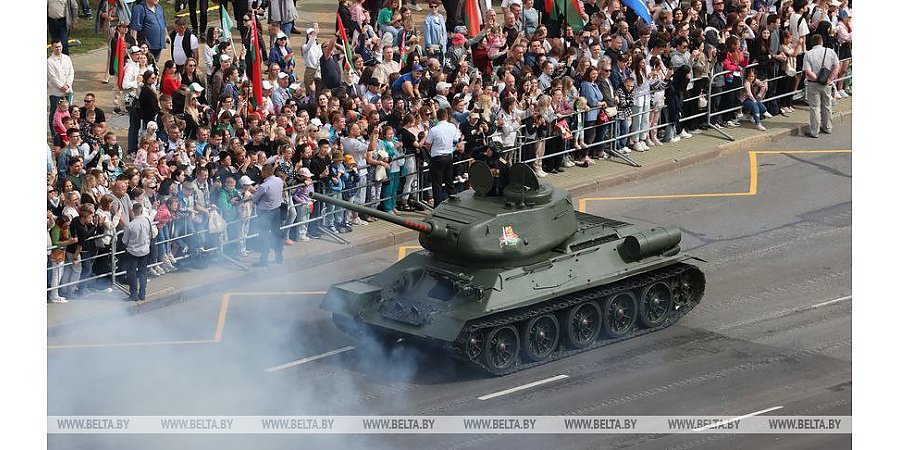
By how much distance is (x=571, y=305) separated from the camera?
28.1m

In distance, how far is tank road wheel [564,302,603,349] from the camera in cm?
2822

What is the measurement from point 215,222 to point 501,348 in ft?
22.8

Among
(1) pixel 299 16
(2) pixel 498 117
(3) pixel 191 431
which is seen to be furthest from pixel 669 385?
(1) pixel 299 16

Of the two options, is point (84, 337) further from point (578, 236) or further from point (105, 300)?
point (578, 236)

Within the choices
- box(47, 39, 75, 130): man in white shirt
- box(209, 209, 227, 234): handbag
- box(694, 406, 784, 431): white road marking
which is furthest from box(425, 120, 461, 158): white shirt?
box(694, 406, 784, 431): white road marking

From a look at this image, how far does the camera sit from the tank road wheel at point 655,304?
29219mm

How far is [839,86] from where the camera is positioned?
136ft

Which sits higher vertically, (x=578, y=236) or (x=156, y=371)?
(x=578, y=236)

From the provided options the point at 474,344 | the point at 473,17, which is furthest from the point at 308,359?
the point at 473,17

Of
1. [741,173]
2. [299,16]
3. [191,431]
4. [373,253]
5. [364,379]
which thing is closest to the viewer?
[191,431]

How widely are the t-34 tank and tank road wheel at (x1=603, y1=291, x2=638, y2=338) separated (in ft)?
0.06

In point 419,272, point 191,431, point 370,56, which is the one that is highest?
point 370,56

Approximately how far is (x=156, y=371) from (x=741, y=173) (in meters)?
14.8

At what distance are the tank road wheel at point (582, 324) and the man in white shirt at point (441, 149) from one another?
6.04 meters
